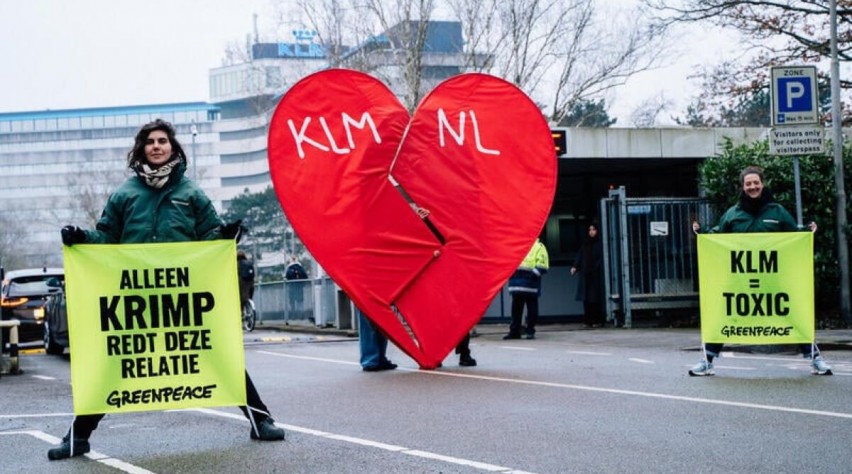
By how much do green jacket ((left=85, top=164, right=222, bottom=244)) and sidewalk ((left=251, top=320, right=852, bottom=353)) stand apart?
989 cm

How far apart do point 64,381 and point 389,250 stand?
4.07 meters

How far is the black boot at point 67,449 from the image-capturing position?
300 inches

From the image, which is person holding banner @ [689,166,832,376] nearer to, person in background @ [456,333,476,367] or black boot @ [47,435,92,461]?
person in background @ [456,333,476,367]

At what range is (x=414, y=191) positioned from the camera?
13.3 m

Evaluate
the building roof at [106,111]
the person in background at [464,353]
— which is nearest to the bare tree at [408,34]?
the person in background at [464,353]

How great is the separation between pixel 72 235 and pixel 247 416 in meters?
1.53

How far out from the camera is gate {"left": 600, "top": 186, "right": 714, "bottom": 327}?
22984 mm

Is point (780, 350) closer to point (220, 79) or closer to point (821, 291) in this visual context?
point (821, 291)

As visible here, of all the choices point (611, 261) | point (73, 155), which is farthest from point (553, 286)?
point (73, 155)

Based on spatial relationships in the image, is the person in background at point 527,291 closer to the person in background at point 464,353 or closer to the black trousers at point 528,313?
the black trousers at point 528,313

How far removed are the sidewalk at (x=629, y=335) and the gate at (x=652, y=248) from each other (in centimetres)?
91

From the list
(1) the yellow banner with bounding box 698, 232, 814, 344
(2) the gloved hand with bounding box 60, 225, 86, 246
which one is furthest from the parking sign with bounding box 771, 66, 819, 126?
(2) the gloved hand with bounding box 60, 225, 86, 246

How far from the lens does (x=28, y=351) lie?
78.9 feet

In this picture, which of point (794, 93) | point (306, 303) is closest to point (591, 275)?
point (794, 93)
